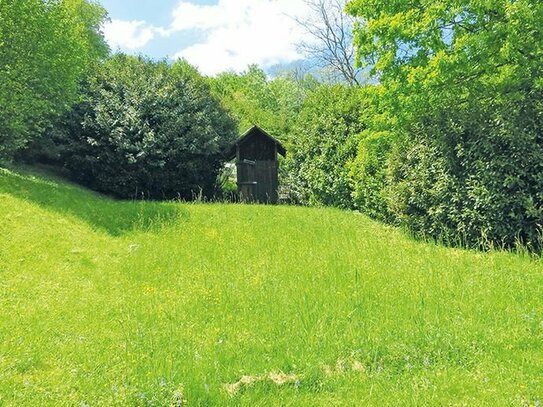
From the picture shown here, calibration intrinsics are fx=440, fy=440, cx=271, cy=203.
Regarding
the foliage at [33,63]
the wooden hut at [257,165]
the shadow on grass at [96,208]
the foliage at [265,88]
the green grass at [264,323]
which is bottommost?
the green grass at [264,323]

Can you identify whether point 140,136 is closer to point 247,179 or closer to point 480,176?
point 247,179

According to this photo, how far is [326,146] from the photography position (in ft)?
58.2

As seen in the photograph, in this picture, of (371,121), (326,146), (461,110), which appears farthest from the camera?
(326,146)

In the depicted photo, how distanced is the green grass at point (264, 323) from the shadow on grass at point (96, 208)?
1.66 meters

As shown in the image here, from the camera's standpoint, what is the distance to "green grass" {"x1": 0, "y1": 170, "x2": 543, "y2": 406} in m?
4.06

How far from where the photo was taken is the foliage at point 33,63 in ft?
44.0

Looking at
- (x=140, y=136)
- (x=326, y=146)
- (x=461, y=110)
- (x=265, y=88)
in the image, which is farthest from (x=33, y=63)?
(x=265, y=88)

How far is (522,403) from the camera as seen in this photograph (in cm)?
368

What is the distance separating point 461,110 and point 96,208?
34.7 ft

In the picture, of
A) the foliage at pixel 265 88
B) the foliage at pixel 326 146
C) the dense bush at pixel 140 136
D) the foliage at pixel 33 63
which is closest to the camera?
the foliage at pixel 33 63

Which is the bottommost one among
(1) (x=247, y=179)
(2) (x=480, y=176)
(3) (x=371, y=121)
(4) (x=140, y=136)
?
(1) (x=247, y=179)

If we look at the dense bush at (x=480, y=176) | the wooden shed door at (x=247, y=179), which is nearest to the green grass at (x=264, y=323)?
the dense bush at (x=480, y=176)

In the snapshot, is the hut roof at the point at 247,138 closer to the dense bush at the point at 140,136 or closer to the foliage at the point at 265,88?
the dense bush at the point at 140,136

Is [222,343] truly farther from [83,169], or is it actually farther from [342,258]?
[83,169]
